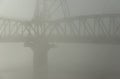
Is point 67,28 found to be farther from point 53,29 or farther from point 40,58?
point 40,58

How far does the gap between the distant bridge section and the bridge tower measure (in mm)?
21

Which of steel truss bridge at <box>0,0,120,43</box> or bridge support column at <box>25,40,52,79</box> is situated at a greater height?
steel truss bridge at <box>0,0,120,43</box>

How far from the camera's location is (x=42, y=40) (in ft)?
4.11

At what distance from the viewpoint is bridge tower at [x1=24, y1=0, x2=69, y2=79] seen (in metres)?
1.26

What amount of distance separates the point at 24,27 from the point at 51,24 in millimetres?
187

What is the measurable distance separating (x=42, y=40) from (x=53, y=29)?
11 centimetres

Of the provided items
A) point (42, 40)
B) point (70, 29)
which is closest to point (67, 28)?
point (70, 29)

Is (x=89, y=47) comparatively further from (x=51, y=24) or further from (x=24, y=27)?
(x=24, y=27)

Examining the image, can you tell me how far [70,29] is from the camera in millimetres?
1240

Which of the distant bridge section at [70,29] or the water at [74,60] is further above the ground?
the distant bridge section at [70,29]

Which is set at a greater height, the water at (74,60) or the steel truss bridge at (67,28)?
the steel truss bridge at (67,28)

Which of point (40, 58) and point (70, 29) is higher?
point (70, 29)

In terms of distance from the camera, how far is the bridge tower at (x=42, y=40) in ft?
4.12

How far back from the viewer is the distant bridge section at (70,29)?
4.02ft
